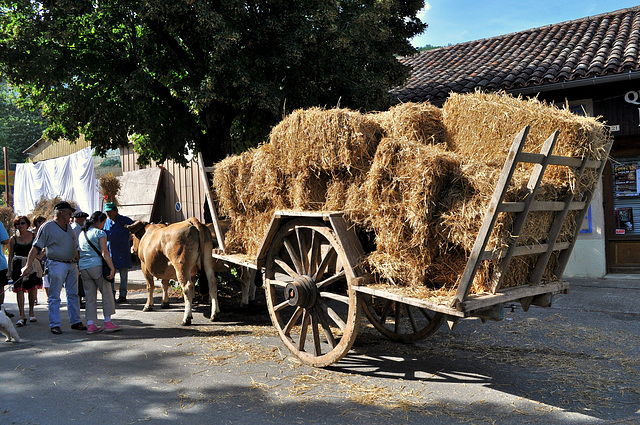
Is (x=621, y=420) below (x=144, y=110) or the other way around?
A: below

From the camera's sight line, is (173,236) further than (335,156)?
Yes

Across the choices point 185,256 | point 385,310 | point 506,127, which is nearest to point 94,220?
point 185,256

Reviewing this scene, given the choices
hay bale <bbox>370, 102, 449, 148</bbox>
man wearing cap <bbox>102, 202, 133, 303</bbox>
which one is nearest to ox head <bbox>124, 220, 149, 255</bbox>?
man wearing cap <bbox>102, 202, 133, 303</bbox>

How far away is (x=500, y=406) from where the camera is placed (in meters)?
4.04

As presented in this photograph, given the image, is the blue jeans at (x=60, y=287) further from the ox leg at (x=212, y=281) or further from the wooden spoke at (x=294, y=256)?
the wooden spoke at (x=294, y=256)

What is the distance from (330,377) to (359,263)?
1180 mm

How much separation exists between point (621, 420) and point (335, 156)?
3.09m

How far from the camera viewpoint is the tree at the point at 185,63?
783 cm

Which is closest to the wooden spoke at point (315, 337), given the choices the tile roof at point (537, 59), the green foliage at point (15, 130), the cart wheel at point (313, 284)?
the cart wheel at point (313, 284)

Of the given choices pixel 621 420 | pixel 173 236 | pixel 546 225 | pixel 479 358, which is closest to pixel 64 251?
pixel 173 236

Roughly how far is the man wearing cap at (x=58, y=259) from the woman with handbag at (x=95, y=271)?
0.20 meters

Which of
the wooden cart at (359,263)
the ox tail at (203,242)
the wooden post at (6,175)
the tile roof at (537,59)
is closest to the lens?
the wooden cart at (359,263)

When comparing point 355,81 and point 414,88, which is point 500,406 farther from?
point 414,88

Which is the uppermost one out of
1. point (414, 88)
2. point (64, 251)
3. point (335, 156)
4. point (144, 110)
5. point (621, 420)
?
point (414, 88)
